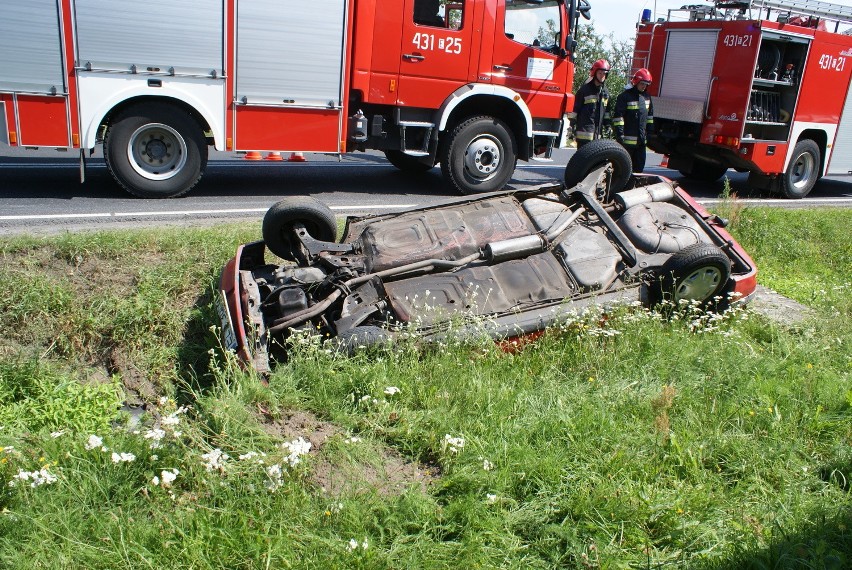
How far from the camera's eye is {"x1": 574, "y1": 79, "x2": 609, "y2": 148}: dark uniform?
10820 millimetres

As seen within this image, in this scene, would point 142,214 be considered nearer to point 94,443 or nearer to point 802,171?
point 94,443

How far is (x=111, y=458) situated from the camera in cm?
345

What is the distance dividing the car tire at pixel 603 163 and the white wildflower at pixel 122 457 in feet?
15.8

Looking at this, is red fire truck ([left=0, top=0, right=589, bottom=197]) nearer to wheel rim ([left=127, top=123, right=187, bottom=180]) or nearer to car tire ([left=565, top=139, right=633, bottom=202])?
wheel rim ([left=127, top=123, right=187, bottom=180])

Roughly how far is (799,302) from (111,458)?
6.29 meters

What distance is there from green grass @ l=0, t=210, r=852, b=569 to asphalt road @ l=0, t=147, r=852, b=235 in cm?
214

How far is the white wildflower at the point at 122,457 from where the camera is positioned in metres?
3.30

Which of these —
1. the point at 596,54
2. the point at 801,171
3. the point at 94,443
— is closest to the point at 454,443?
the point at 94,443

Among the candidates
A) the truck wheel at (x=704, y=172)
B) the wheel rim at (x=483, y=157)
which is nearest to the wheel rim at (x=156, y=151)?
the wheel rim at (x=483, y=157)

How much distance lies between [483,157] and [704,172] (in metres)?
5.12

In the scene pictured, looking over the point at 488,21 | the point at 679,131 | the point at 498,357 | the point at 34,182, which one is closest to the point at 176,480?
the point at 498,357

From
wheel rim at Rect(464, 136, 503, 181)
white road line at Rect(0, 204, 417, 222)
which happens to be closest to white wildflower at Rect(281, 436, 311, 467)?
white road line at Rect(0, 204, 417, 222)

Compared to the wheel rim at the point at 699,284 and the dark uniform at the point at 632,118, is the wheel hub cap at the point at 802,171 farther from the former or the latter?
the wheel rim at the point at 699,284

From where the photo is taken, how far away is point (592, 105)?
1078 cm
